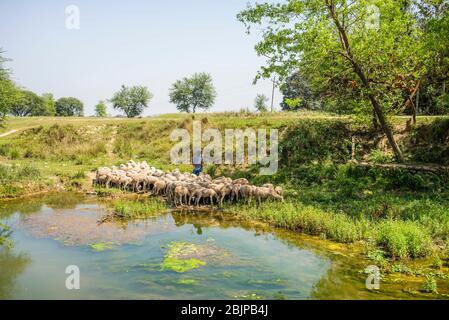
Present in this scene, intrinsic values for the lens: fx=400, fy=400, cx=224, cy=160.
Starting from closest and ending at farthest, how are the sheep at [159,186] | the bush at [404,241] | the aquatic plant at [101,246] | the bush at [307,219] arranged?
the bush at [404,241], the aquatic plant at [101,246], the bush at [307,219], the sheep at [159,186]

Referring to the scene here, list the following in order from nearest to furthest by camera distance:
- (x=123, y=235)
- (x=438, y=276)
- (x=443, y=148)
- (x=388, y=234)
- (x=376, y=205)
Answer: (x=438, y=276) → (x=388, y=234) → (x=123, y=235) → (x=376, y=205) → (x=443, y=148)

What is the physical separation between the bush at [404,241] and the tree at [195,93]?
7685cm

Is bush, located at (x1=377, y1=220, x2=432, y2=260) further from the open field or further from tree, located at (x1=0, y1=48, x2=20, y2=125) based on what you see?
tree, located at (x1=0, y1=48, x2=20, y2=125)

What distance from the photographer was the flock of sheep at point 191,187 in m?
17.2

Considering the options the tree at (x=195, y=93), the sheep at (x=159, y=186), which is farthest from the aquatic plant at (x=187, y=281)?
the tree at (x=195, y=93)

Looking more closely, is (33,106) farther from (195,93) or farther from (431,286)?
(431,286)

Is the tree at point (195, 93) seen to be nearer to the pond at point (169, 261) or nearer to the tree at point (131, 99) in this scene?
the tree at point (131, 99)

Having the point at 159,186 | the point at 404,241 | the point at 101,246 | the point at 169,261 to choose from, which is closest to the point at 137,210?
the point at 159,186

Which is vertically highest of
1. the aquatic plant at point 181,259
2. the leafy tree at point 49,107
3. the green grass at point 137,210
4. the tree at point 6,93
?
the leafy tree at point 49,107

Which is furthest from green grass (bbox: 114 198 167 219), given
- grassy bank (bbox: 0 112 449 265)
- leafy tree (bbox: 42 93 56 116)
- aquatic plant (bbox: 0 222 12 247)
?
leafy tree (bbox: 42 93 56 116)

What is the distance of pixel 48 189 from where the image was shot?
21.2 metres
